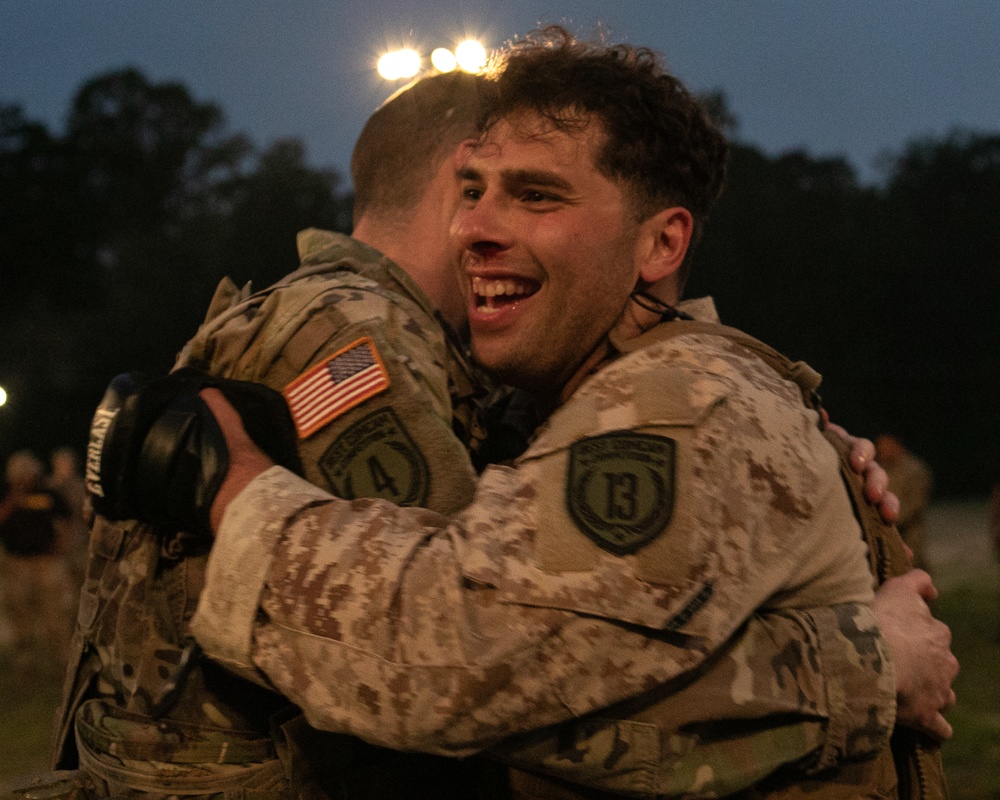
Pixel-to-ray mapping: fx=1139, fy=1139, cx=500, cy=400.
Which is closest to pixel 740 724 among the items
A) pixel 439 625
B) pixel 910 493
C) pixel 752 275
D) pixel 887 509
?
pixel 439 625

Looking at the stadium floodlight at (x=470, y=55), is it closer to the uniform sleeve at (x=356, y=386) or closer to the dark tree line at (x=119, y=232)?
the uniform sleeve at (x=356, y=386)

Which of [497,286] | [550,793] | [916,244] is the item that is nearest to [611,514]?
[550,793]

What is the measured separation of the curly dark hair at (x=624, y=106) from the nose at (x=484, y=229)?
22 cm

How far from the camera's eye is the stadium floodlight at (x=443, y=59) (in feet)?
13.6

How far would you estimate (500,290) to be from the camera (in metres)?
2.90

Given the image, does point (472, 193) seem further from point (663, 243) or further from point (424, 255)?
point (424, 255)

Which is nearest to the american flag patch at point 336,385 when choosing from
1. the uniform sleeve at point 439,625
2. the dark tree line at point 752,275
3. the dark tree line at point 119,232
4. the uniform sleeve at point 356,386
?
the uniform sleeve at point 356,386

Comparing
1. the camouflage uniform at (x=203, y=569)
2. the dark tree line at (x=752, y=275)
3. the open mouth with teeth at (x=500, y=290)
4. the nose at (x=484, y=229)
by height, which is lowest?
the camouflage uniform at (x=203, y=569)

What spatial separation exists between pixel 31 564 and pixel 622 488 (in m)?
10.5

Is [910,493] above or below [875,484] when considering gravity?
above

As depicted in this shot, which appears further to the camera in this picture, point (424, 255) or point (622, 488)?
point (424, 255)

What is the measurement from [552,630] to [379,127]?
7.68 ft

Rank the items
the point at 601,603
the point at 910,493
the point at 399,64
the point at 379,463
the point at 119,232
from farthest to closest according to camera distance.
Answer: the point at 119,232, the point at 910,493, the point at 399,64, the point at 379,463, the point at 601,603

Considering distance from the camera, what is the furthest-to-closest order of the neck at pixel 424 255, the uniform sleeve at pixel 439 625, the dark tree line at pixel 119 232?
the dark tree line at pixel 119 232, the neck at pixel 424 255, the uniform sleeve at pixel 439 625
